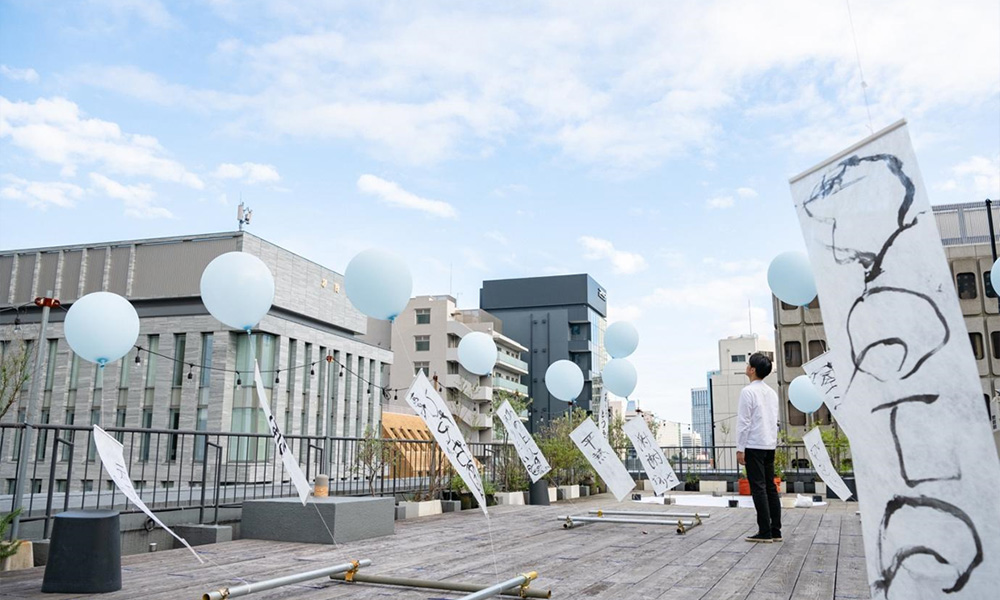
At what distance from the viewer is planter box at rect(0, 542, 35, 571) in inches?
230

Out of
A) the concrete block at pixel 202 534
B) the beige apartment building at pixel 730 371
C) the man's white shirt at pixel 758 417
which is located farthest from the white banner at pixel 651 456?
the beige apartment building at pixel 730 371

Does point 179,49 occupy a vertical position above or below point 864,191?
above

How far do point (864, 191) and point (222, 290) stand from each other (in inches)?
249

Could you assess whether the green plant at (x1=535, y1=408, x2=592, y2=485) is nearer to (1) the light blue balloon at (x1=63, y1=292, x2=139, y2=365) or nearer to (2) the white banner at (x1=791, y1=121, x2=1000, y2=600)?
(1) the light blue balloon at (x1=63, y1=292, x2=139, y2=365)

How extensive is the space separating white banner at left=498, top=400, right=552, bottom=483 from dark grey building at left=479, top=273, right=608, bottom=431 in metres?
75.1

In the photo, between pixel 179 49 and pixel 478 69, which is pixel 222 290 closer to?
pixel 179 49

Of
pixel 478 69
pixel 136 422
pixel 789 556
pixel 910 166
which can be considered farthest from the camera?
pixel 136 422

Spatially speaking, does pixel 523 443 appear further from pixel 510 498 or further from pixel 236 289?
pixel 510 498

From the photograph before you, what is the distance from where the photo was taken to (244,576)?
5.37 m

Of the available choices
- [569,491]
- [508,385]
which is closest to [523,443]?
[569,491]

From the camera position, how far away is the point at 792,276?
972cm

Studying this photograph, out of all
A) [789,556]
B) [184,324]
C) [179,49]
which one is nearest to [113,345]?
[179,49]

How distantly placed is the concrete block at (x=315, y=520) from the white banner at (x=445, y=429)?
8.19 ft

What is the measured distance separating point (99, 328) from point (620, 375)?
32.8 feet
